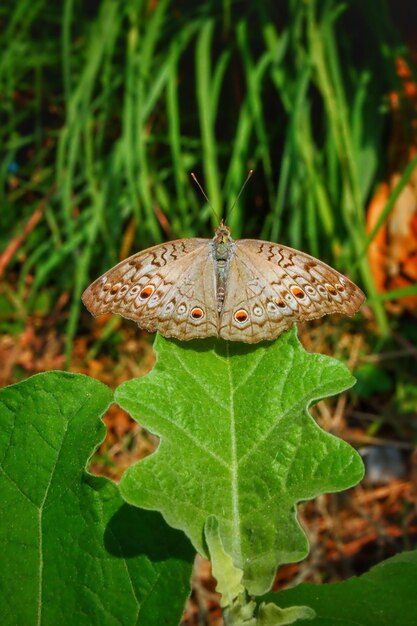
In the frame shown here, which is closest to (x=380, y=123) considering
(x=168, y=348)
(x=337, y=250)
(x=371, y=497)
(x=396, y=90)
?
(x=396, y=90)

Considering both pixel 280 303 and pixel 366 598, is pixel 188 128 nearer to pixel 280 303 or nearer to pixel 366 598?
pixel 280 303

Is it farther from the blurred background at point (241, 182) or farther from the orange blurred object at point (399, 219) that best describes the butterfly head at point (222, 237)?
the orange blurred object at point (399, 219)

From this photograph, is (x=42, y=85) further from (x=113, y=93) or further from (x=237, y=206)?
(x=237, y=206)

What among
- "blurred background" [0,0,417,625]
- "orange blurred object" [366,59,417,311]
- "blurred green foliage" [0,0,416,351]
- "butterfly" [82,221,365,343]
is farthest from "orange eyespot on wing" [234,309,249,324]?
"orange blurred object" [366,59,417,311]

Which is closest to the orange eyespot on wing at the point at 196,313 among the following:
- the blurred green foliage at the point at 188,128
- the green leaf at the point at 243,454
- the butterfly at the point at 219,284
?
the butterfly at the point at 219,284

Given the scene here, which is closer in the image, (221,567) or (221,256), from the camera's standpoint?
(221,567)

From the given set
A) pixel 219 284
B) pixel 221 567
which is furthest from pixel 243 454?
pixel 219 284
